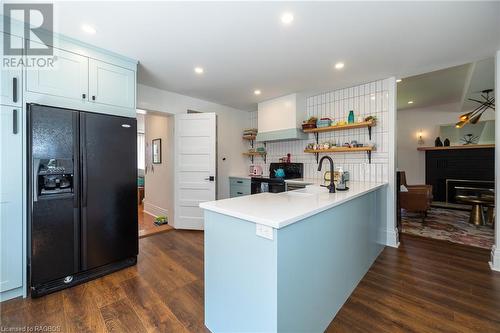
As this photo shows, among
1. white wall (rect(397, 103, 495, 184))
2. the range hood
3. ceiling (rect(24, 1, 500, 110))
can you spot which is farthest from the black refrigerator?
white wall (rect(397, 103, 495, 184))

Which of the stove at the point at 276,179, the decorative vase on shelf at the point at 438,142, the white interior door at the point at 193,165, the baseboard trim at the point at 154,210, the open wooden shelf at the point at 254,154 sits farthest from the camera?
the decorative vase on shelf at the point at 438,142

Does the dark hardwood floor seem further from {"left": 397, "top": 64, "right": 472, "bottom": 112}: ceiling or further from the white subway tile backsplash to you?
{"left": 397, "top": 64, "right": 472, "bottom": 112}: ceiling

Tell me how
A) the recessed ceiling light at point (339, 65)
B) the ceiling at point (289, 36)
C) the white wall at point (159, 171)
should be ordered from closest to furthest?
the ceiling at point (289, 36), the recessed ceiling light at point (339, 65), the white wall at point (159, 171)

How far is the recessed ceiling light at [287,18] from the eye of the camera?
1748 millimetres

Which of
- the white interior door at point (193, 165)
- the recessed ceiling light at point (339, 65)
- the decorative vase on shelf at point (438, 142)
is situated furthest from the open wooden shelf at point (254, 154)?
the decorative vase on shelf at point (438, 142)

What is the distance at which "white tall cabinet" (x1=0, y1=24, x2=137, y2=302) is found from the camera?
1793 mm

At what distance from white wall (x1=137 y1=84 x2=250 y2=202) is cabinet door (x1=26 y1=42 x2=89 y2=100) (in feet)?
4.01

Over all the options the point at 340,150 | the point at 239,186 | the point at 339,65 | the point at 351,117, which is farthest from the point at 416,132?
the point at 239,186

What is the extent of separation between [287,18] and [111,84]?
6.51ft

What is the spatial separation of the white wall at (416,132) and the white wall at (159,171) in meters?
6.34

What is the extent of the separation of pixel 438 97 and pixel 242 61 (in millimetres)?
4977

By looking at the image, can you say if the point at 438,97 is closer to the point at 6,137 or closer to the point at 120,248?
the point at 120,248

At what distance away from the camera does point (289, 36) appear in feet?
6.72

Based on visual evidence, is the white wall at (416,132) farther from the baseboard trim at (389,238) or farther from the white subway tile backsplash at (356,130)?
the baseboard trim at (389,238)
